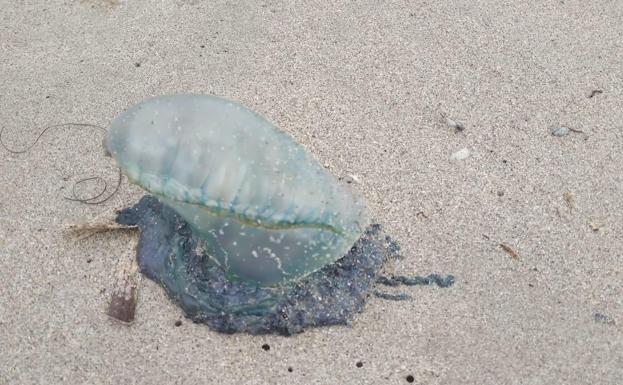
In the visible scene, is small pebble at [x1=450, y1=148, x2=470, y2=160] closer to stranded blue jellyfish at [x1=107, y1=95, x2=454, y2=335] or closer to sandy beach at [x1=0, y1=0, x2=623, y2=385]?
sandy beach at [x1=0, y1=0, x2=623, y2=385]

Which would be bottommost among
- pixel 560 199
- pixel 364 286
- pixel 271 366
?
pixel 271 366

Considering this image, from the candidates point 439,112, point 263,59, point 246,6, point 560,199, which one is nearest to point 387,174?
point 439,112

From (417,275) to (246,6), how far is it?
191cm

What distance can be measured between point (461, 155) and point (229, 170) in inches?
51.8

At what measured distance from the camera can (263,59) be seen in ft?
11.4

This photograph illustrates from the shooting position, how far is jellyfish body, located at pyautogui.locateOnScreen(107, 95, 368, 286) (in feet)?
6.71

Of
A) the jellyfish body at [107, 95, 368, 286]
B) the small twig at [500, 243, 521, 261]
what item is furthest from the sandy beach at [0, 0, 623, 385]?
the jellyfish body at [107, 95, 368, 286]

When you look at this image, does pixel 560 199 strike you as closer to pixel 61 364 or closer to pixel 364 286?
pixel 364 286

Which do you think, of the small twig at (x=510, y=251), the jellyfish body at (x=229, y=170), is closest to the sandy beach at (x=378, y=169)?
the small twig at (x=510, y=251)

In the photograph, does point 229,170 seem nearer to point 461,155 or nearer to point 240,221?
point 240,221

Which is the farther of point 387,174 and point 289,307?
point 387,174

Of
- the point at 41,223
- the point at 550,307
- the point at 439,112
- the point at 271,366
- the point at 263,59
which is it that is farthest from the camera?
the point at 263,59

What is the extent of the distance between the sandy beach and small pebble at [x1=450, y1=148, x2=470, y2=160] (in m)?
0.01

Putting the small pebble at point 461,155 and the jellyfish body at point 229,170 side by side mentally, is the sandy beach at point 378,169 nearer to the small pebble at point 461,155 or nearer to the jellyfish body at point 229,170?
the small pebble at point 461,155
